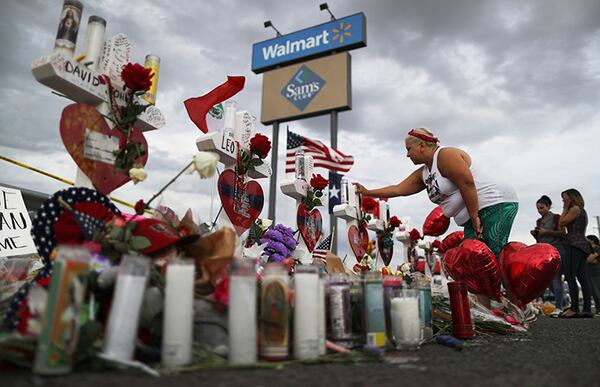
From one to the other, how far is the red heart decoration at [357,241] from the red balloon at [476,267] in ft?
4.35

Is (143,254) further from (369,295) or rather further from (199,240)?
(369,295)

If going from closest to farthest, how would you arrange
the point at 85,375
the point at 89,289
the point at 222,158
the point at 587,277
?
the point at 85,375 → the point at 89,289 → the point at 222,158 → the point at 587,277

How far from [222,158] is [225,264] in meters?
1.08

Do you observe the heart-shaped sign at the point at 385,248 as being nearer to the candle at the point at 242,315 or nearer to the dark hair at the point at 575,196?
the dark hair at the point at 575,196

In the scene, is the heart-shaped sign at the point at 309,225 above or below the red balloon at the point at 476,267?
above

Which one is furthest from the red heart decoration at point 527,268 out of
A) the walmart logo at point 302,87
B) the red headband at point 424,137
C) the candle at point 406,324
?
the walmart logo at point 302,87

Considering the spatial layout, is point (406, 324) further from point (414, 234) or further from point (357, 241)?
point (414, 234)

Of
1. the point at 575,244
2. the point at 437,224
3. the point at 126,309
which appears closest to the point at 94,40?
the point at 126,309

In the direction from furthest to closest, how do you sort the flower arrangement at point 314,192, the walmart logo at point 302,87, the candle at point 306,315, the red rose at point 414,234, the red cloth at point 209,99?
1. the walmart logo at point 302,87
2. the red rose at point 414,234
3. the flower arrangement at point 314,192
4. the red cloth at point 209,99
5. the candle at point 306,315

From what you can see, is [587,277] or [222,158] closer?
[222,158]

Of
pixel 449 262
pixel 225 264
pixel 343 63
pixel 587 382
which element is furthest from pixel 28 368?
pixel 343 63

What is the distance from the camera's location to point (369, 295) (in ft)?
5.04

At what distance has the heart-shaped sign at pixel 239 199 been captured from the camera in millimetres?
2355

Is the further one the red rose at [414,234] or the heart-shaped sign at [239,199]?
the red rose at [414,234]
